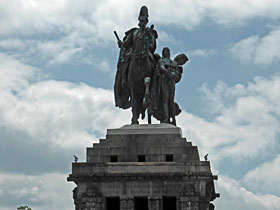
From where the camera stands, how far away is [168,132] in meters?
54.4

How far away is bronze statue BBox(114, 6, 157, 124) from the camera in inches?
2250

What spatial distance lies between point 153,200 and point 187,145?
464cm

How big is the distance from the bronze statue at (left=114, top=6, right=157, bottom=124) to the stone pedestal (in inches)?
168

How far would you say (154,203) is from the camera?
51750 millimetres

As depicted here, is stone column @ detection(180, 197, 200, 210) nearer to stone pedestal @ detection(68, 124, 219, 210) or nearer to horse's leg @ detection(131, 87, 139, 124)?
stone pedestal @ detection(68, 124, 219, 210)

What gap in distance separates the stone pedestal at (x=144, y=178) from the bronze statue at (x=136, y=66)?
14.0 ft

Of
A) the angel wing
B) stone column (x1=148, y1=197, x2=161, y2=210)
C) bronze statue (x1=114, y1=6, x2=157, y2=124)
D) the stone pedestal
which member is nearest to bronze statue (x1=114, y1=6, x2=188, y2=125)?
bronze statue (x1=114, y1=6, x2=157, y2=124)

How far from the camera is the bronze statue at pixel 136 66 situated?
2250 inches

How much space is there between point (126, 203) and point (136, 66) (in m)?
11.0

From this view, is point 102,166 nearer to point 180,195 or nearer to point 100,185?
point 100,185

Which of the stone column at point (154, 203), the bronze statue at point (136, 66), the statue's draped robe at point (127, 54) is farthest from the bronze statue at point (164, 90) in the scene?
the stone column at point (154, 203)

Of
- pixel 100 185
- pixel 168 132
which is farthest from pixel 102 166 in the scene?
pixel 168 132

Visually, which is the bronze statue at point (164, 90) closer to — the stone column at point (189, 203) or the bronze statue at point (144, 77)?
the bronze statue at point (144, 77)

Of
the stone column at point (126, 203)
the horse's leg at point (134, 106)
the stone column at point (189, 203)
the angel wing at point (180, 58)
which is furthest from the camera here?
the angel wing at point (180, 58)
